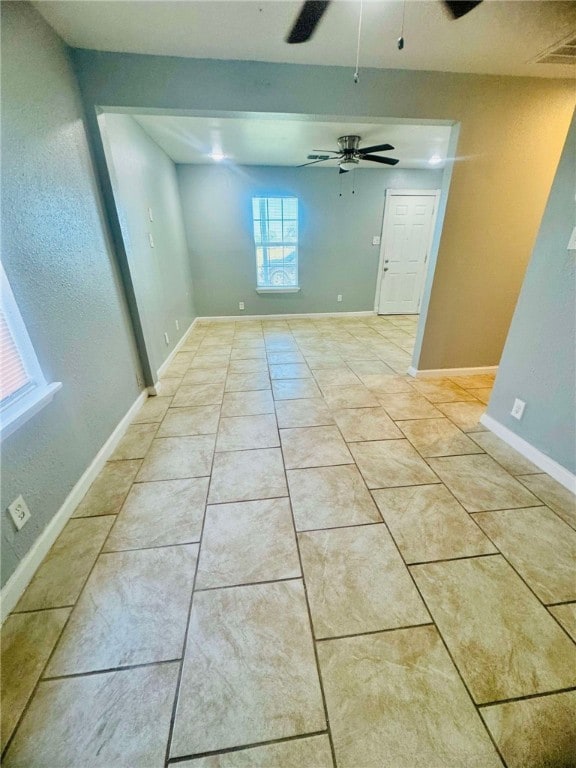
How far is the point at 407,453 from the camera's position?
6.27 feet

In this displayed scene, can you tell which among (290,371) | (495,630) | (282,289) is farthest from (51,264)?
(282,289)

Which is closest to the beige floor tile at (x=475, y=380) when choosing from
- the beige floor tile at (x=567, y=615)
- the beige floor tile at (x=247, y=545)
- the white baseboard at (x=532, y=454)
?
the white baseboard at (x=532, y=454)

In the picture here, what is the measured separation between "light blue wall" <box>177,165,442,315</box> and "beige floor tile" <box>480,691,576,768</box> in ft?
16.8

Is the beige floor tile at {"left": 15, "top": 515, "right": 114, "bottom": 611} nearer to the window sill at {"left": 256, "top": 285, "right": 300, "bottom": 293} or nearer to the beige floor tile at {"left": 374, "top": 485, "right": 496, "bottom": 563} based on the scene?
the beige floor tile at {"left": 374, "top": 485, "right": 496, "bottom": 563}

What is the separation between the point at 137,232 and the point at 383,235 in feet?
13.2

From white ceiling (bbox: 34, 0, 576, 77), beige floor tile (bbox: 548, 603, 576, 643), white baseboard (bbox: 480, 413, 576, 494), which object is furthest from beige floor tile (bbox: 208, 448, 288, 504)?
white ceiling (bbox: 34, 0, 576, 77)

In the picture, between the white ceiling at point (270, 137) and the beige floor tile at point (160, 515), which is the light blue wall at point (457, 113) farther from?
the beige floor tile at point (160, 515)

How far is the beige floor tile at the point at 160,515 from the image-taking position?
136 cm

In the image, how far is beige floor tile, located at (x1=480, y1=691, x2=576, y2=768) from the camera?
762 mm

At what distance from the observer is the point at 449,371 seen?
9.91 ft

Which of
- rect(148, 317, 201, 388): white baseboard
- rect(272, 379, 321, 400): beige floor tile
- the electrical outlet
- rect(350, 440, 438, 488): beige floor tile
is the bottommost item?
rect(350, 440, 438, 488): beige floor tile

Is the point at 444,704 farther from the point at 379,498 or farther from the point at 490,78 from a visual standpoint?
the point at 490,78

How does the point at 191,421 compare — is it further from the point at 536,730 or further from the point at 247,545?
the point at 536,730

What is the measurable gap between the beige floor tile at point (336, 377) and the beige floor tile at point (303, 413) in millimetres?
372
